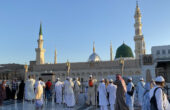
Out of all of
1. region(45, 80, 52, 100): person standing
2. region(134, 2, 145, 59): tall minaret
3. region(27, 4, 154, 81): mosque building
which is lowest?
region(45, 80, 52, 100): person standing

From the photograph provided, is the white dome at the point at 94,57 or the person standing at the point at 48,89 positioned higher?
the white dome at the point at 94,57

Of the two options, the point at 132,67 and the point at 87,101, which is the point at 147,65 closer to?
the point at 132,67

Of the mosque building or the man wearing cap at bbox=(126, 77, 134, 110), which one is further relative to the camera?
the mosque building

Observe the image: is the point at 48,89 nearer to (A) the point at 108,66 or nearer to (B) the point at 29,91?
(B) the point at 29,91

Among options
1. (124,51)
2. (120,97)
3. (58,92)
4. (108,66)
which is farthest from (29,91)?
(124,51)

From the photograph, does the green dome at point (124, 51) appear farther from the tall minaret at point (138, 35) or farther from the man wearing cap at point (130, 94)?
the man wearing cap at point (130, 94)

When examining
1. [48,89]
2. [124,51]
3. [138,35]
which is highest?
[138,35]

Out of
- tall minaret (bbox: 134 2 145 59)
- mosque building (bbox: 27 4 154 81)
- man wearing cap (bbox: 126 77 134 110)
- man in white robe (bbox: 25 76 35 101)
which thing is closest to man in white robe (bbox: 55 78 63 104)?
man in white robe (bbox: 25 76 35 101)

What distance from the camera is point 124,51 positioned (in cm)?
4625

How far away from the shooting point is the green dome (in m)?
46.0

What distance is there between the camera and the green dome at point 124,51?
4600cm

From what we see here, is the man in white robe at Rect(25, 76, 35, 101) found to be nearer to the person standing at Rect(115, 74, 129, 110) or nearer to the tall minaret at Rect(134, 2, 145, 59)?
the person standing at Rect(115, 74, 129, 110)

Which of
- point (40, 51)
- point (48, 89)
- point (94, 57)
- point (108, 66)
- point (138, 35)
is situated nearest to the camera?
point (48, 89)

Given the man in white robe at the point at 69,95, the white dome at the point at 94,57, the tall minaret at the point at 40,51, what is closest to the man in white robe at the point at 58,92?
the man in white robe at the point at 69,95
